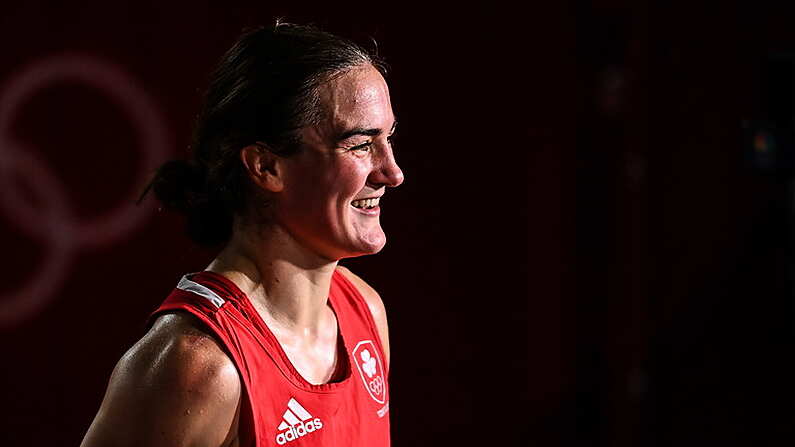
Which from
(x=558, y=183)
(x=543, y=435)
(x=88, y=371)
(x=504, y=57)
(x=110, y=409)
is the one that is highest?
(x=504, y=57)

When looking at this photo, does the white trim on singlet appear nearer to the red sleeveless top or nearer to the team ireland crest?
the red sleeveless top

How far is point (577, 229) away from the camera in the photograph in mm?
3977

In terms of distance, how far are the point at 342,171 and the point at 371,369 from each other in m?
0.36

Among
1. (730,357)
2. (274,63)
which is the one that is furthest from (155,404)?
(730,357)

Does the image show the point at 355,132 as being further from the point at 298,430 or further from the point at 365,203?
the point at 298,430

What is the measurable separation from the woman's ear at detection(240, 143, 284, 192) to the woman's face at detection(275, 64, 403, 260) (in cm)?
1

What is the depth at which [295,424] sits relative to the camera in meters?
1.36

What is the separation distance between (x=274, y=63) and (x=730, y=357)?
4.10 metres

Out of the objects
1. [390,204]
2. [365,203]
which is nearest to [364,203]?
[365,203]

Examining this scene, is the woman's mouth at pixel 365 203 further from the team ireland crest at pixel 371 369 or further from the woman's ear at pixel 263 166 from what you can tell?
the team ireland crest at pixel 371 369

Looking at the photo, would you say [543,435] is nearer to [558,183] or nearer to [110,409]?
[558,183]

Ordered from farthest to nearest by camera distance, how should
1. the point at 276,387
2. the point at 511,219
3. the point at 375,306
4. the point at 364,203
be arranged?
1. the point at 511,219
2. the point at 375,306
3. the point at 364,203
4. the point at 276,387

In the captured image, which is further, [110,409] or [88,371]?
[88,371]

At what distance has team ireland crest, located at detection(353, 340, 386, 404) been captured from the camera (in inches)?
61.3
